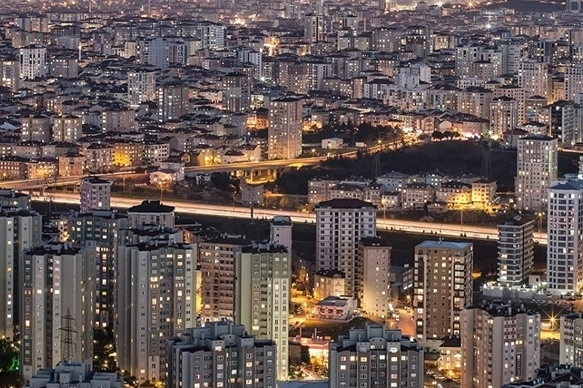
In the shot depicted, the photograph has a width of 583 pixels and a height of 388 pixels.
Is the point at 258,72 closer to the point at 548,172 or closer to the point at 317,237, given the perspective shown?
the point at 548,172

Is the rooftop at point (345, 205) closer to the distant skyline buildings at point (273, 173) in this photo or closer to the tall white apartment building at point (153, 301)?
the distant skyline buildings at point (273, 173)

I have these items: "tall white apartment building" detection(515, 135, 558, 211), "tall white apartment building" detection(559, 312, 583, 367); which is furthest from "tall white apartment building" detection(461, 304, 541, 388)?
"tall white apartment building" detection(515, 135, 558, 211)

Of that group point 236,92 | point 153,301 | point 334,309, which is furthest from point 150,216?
point 236,92

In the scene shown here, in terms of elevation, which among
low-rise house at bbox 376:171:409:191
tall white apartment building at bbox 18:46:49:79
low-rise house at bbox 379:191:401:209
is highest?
tall white apartment building at bbox 18:46:49:79

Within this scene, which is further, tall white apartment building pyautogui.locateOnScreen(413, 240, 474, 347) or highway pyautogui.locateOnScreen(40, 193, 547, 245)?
highway pyautogui.locateOnScreen(40, 193, 547, 245)

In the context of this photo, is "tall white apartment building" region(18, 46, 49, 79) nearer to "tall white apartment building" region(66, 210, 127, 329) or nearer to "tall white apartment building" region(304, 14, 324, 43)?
"tall white apartment building" region(304, 14, 324, 43)

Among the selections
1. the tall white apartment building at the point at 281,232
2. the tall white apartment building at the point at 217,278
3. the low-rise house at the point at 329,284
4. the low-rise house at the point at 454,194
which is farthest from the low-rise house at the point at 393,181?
the tall white apartment building at the point at 217,278
